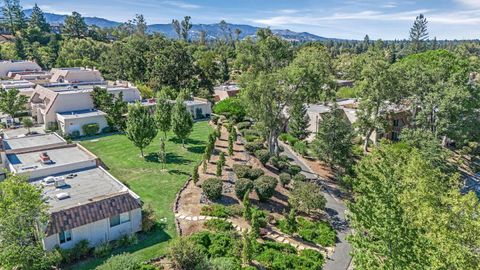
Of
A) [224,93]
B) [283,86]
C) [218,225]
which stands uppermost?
[283,86]

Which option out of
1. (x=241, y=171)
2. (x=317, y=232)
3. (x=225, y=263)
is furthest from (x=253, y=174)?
(x=225, y=263)

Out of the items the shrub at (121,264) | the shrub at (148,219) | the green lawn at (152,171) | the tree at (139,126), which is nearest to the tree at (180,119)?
the green lawn at (152,171)

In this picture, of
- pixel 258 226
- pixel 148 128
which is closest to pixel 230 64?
pixel 148 128

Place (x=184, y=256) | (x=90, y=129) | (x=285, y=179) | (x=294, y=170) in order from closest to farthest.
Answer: (x=184, y=256) → (x=285, y=179) → (x=294, y=170) → (x=90, y=129)

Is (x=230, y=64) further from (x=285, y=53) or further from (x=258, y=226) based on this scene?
(x=258, y=226)

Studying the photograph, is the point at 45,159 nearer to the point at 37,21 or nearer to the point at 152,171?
the point at 152,171

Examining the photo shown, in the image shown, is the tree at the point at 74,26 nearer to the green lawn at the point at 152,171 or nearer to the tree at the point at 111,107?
the tree at the point at 111,107
